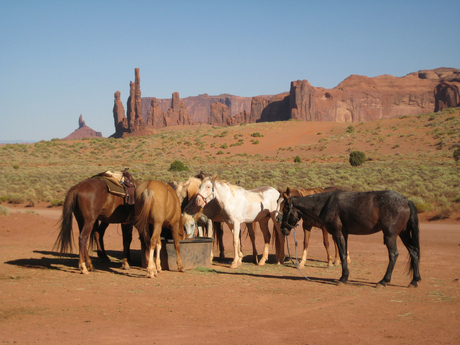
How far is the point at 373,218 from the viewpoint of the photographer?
802 cm

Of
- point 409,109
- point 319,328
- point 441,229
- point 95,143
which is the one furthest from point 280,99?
point 319,328

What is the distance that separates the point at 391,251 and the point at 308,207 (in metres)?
1.78

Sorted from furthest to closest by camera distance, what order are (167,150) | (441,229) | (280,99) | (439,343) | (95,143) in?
(280,99) → (95,143) → (167,150) → (441,229) → (439,343)

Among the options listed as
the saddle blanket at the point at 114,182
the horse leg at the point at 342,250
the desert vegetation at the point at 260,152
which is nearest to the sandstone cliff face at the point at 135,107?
the desert vegetation at the point at 260,152

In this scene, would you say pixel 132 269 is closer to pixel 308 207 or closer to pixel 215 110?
pixel 308 207

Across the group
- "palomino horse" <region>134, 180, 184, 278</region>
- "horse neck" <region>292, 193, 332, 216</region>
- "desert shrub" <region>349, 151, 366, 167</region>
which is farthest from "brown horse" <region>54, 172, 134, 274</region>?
"desert shrub" <region>349, 151, 366, 167</region>

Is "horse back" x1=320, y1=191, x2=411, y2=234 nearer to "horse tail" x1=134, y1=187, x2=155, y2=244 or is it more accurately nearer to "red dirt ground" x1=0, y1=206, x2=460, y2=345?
"red dirt ground" x1=0, y1=206, x2=460, y2=345

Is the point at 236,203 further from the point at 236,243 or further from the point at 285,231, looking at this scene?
the point at 285,231

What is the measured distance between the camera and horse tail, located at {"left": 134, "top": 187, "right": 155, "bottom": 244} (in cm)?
880

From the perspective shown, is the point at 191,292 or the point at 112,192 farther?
the point at 112,192

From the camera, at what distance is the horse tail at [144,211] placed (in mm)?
8797

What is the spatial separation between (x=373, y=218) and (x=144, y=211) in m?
4.59

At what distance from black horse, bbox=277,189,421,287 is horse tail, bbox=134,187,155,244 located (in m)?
3.25

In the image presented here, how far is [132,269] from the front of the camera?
1007 centimetres
